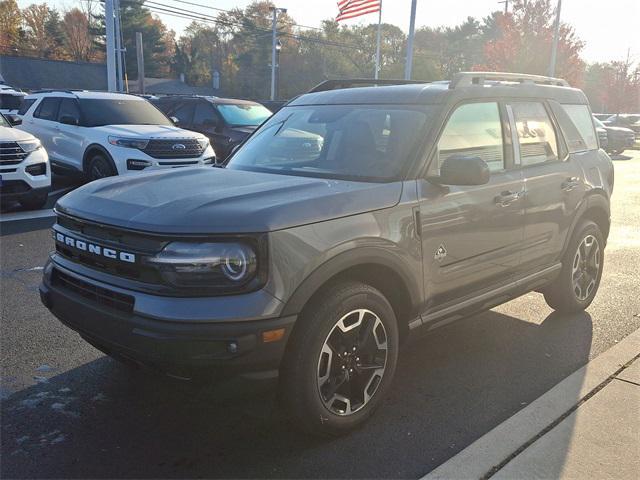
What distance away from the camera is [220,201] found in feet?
9.71

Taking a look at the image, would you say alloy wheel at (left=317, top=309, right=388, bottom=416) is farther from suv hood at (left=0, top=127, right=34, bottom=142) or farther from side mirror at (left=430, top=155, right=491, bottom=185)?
suv hood at (left=0, top=127, right=34, bottom=142)

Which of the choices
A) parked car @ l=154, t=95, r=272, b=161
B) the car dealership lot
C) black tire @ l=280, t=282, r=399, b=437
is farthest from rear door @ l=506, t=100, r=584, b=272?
parked car @ l=154, t=95, r=272, b=161

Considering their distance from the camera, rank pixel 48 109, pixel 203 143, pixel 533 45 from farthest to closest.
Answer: pixel 533 45, pixel 48 109, pixel 203 143

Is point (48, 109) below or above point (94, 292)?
above

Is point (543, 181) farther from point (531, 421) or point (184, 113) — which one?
point (184, 113)

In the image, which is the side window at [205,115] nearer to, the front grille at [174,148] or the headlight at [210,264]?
the front grille at [174,148]

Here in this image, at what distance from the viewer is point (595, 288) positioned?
536cm

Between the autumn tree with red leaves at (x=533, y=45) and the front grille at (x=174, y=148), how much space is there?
31.8 m

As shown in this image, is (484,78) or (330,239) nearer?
(330,239)

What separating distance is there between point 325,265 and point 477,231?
4.32 feet

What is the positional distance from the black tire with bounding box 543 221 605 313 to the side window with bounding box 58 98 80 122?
29.5ft

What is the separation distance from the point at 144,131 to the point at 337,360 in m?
8.23

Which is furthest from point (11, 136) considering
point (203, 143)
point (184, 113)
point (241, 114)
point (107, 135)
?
point (241, 114)

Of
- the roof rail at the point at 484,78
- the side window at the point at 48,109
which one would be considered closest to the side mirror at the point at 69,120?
the side window at the point at 48,109
